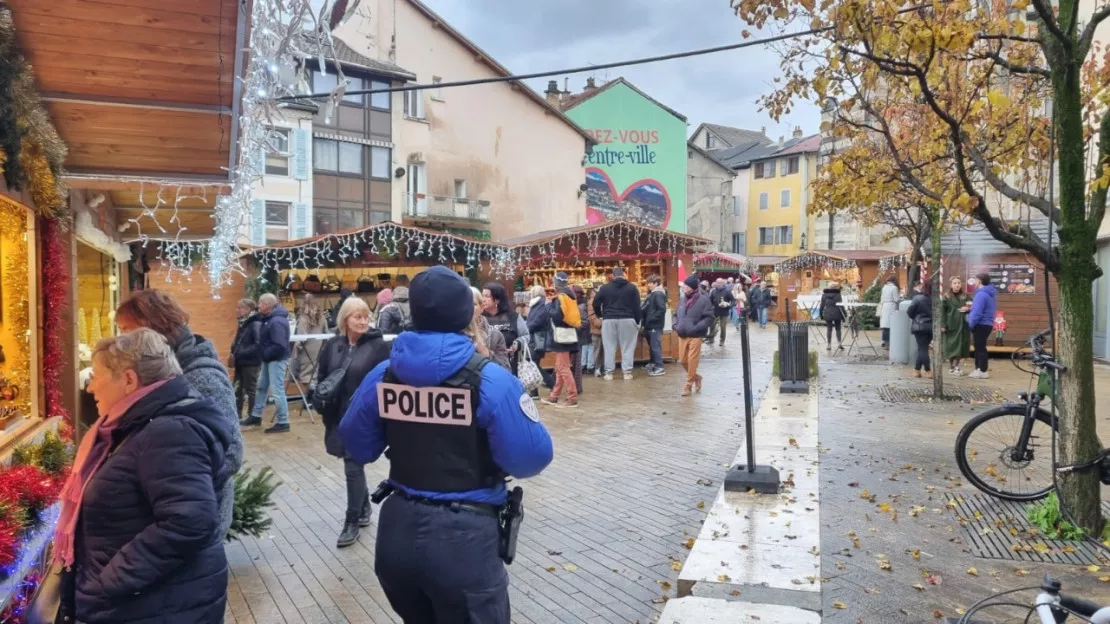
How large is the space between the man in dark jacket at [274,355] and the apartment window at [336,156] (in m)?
20.1

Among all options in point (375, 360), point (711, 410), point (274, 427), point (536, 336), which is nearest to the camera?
point (375, 360)

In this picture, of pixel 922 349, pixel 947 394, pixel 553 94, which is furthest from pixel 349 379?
pixel 553 94

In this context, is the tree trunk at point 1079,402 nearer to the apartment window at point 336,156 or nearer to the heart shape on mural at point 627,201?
the apartment window at point 336,156

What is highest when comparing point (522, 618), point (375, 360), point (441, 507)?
point (375, 360)

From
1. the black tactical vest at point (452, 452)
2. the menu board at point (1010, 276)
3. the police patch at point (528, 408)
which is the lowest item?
the black tactical vest at point (452, 452)

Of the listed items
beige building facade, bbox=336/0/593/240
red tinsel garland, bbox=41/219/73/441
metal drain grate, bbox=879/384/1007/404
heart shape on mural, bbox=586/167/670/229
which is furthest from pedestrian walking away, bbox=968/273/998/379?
heart shape on mural, bbox=586/167/670/229

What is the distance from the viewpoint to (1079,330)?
4.72 meters

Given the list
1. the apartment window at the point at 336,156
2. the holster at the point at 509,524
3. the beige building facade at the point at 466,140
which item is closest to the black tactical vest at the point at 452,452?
the holster at the point at 509,524

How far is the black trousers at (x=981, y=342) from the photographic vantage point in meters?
11.8

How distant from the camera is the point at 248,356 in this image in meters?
9.00

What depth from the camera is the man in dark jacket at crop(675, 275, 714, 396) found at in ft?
35.3

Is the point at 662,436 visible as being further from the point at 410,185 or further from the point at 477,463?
the point at 410,185

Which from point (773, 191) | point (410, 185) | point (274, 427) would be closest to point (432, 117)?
point (410, 185)

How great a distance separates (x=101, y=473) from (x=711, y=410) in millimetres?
8300
